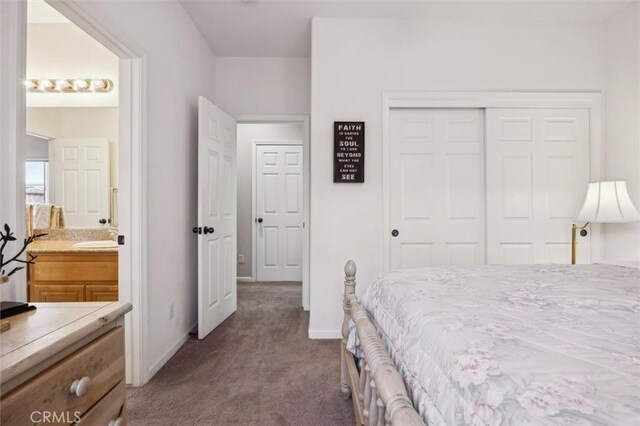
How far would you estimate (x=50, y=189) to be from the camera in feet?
9.08

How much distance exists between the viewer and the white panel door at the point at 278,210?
16.1 ft

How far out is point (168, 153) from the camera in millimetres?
2406

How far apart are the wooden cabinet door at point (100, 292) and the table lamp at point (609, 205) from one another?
11.5ft

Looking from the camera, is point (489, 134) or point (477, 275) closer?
point (477, 275)

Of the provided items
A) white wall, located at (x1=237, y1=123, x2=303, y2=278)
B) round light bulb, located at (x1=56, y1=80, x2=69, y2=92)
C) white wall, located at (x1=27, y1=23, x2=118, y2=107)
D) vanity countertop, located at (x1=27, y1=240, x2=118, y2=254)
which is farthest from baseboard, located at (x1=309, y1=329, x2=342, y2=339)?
round light bulb, located at (x1=56, y1=80, x2=69, y2=92)

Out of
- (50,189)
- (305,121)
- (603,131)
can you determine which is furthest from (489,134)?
(50,189)

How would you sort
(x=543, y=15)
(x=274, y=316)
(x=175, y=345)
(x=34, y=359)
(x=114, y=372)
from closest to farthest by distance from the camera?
1. (x=34, y=359)
2. (x=114, y=372)
3. (x=175, y=345)
4. (x=543, y=15)
5. (x=274, y=316)

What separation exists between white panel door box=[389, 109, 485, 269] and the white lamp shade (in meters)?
0.75

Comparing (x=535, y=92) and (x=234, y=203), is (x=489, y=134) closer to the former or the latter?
(x=535, y=92)

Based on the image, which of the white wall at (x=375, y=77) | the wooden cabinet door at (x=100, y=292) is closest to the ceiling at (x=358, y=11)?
the white wall at (x=375, y=77)

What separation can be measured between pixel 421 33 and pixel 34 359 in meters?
3.17

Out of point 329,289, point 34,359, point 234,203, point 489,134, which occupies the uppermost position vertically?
point 489,134

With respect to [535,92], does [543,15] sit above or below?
above

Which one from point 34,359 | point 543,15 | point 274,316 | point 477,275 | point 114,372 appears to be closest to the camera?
point 34,359
